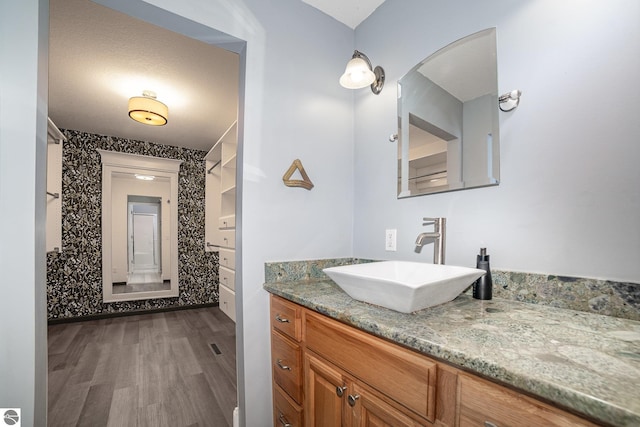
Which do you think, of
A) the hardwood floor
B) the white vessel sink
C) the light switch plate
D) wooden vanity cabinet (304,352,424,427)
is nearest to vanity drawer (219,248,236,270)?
the hardwood floor

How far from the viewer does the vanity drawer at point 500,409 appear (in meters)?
0.45

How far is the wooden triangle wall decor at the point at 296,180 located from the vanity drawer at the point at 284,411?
3.40 feet

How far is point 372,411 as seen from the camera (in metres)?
0.77

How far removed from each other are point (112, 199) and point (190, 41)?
3081 mm

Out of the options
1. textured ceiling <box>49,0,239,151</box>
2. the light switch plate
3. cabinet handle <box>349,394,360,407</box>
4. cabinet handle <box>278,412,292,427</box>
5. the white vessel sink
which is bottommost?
cabinet handle <box>278,412,292,427</box>

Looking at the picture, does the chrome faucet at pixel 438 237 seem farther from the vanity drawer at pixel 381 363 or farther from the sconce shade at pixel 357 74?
the sconce shade at pixel 357 74

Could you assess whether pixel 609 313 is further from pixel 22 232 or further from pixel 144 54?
pixel 144 54

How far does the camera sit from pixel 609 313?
0.78m

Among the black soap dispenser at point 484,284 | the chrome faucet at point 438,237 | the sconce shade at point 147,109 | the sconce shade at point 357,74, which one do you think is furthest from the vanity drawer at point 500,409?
the sconce shade at point 147,109

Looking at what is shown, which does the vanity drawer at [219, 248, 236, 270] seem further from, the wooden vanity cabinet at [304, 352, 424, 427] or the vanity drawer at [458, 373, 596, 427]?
the vanity drawer at [458, 373, 596, 427]

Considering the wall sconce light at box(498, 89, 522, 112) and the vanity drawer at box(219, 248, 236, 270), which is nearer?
the wall sconce light at box(498, 89, 522, 112)

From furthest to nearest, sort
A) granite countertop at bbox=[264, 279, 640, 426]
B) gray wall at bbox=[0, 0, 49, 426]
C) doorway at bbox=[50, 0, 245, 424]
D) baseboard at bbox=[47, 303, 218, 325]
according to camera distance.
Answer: doorway at bbox=[50, 0, 245, 424] < baseboard at bbox=[47, 303, 218, 325] < gray wall at bbox=[0, 0, 49, 426] < granite countertop at bbox=[264, 279, 640, 426]

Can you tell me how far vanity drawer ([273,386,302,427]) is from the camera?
1136 millimetres

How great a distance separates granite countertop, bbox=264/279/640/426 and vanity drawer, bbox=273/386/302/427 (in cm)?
54
